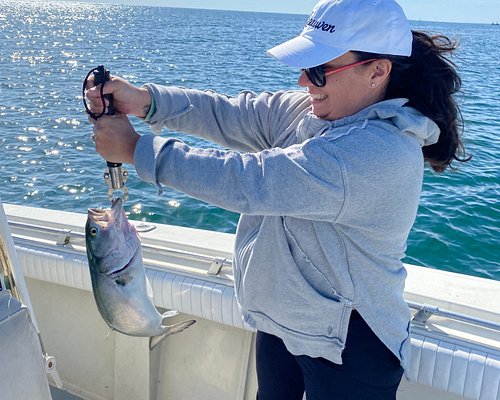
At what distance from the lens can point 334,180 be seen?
5.01 ft

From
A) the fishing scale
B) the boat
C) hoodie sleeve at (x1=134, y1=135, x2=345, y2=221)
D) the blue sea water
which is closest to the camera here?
hoodie sleeve at (x1=134, y1=135, x2=345, y2=221)

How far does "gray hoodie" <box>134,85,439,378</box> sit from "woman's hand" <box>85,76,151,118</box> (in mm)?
66

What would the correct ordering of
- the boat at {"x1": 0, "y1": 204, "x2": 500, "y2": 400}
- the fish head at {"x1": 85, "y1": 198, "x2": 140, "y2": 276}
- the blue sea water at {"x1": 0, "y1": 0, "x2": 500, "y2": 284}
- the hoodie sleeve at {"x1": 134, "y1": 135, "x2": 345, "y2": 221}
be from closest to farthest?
the hoodie sleeve at {"x1": 134, "y1": 135, "x2": 345, "y2": 221}, the fish head at {"x1": 85, "y1": 198, "x2": 140, "y2": 276}, the boat at {"x1": 0, "y1": 204, "x2": 500, "y2": 400}, the blue sea water at {"x1": 0, "y1": 0, "x2": 500, "y2": 284}

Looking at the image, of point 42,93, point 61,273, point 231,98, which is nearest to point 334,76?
point 231,98

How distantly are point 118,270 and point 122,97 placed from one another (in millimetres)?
624

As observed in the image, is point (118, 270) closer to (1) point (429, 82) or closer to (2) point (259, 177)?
(2) point (259, 177)

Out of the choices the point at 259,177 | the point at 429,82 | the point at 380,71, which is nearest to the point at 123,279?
the point at 259,177

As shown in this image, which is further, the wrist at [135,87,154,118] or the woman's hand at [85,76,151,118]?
the wrist at [135,87,154,118]

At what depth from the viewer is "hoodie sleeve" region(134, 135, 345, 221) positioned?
1527 mm

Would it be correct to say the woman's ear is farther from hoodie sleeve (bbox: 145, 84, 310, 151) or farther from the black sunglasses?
hoodie sleeve (bbox: 145, 84, 310, 151)

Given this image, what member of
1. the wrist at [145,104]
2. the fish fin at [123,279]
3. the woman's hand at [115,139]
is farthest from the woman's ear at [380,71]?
the fish fin at [123,279]

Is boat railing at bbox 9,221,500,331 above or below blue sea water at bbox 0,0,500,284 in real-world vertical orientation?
above

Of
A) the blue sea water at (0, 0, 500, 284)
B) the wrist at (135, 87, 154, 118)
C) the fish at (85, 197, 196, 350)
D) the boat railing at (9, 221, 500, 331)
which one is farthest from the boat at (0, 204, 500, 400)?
the blue sea water at (0, 0, 500, 284)

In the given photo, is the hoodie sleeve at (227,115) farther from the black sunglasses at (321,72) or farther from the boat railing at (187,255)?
the boat railing at (187,255)
